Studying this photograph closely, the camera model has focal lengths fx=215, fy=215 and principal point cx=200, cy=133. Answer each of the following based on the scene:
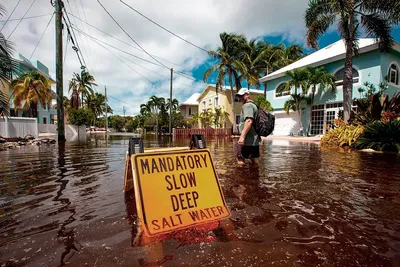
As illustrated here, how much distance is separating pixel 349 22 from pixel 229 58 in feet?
46.1

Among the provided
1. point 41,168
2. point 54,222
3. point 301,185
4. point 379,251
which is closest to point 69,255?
point 54,222

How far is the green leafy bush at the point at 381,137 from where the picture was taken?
8180mm

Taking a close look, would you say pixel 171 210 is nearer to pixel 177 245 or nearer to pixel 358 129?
pixel 177 245

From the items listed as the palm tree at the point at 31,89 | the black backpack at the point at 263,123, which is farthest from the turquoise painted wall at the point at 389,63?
the palm tree at the point at 31,89

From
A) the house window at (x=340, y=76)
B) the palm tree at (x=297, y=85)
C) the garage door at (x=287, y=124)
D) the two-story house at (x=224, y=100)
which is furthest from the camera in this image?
the two-story house at (x=224, y=100)

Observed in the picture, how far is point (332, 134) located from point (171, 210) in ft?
40.1

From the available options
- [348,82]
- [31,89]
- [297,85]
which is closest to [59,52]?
[31,89]

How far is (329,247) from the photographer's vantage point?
172 cm

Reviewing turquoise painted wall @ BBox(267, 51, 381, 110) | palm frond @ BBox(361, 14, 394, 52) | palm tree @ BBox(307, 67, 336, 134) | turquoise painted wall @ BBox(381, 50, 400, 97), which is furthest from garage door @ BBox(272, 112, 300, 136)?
palm frond @ BBox(361, 14, 394, 52)

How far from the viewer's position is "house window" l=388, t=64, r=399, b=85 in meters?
16.1

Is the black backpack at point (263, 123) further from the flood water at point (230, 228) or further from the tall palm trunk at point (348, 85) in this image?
the tall palm trunk at point (348, 85)

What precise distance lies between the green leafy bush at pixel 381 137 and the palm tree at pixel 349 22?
458cm

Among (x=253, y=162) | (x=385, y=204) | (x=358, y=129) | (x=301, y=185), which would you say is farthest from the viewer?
(x=358, y=129)

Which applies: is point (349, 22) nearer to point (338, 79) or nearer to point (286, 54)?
point (338, 79)
